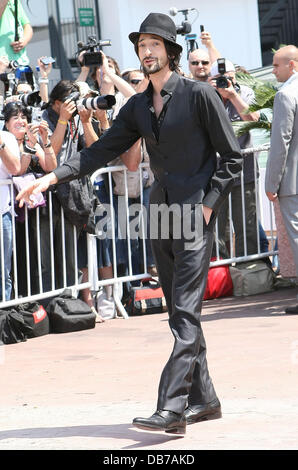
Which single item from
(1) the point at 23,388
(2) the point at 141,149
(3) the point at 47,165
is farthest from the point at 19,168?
(1) the point at 23,388

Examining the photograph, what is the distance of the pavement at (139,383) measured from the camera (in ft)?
16.3

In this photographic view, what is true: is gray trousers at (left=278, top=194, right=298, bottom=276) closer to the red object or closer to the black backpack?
the red object

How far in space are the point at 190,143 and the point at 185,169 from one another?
0.46 ft

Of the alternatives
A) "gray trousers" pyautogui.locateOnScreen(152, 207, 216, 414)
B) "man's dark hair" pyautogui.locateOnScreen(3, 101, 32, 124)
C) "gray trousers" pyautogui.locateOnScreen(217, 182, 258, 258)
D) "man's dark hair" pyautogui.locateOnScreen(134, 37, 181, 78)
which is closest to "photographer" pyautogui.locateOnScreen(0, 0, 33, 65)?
"man's dark hair" pyautogui.locateOnScreen(3, 101, 32, 124)

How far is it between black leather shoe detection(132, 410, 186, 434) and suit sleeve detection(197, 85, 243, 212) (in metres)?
1.08

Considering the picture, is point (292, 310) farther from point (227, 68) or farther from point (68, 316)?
point (227, 68)

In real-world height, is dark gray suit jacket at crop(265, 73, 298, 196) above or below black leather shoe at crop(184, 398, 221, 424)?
above

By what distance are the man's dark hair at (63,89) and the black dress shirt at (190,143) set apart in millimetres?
3831

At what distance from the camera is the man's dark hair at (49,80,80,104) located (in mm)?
9055

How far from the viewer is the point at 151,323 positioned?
29.6ft

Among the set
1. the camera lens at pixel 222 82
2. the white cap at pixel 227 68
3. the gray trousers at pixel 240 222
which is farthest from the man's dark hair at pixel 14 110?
the gray trousers at pixel 240 222

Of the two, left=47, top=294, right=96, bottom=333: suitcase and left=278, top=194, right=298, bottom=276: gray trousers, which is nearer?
left=47, top=294, right=96, bottom=333: suitcase

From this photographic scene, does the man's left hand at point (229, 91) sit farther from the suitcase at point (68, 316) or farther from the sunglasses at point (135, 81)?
the suitcase at point (68, 316)

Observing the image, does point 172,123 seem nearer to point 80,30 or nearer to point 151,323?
point 151,323
